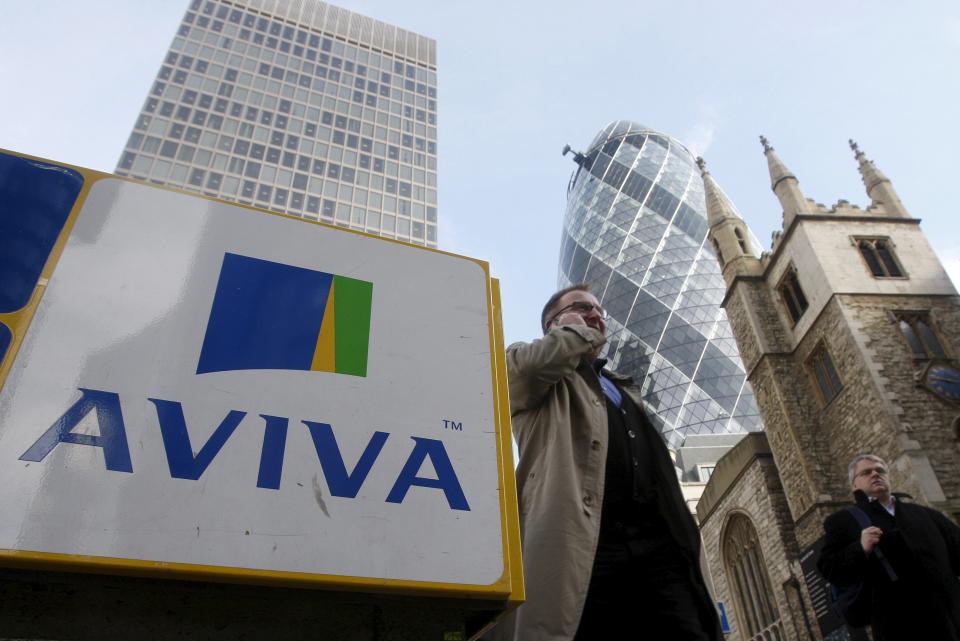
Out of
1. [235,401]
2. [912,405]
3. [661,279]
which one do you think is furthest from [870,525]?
[661,279]

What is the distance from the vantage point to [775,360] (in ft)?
65.6

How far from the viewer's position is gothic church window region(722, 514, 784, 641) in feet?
65.1

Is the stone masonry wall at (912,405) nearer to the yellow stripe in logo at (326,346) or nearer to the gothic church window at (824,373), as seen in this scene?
the gothic church window at (824,373)

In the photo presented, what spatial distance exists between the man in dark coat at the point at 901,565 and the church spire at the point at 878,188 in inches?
830

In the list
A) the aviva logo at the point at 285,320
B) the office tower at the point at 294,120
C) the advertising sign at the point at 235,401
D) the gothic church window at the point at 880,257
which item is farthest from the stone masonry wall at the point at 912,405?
the office tower at the point at 294,120

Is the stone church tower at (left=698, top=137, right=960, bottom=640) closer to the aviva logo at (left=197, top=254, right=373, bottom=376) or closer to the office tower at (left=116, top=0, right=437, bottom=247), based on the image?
the aviva logo at (left=197, top=254, right=373, bottom=376)

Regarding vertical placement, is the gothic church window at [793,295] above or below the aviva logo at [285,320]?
above

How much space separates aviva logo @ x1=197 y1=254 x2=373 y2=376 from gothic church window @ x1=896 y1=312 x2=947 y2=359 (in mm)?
19140

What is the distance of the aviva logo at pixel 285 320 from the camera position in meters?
1.45

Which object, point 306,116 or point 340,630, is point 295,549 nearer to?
point 340,630

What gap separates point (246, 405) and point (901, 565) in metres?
3.72

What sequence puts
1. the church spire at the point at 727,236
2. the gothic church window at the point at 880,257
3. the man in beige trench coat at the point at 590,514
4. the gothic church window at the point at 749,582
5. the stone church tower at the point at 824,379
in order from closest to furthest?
the man in beige trench coat at the point at 590,514
the stone church tower at the point at 824,379
the gothic church window at the point at 880,257
the gothic church window at the point at 749,582
the church spire at the point at 727,236

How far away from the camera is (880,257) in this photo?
19.9 m

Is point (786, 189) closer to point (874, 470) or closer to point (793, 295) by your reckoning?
point (793, 295)
